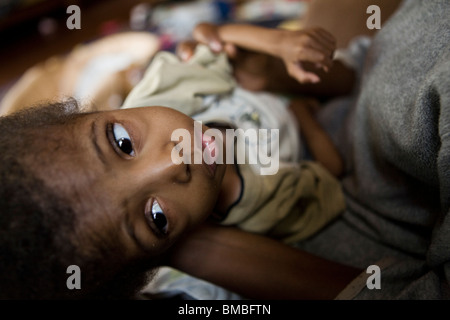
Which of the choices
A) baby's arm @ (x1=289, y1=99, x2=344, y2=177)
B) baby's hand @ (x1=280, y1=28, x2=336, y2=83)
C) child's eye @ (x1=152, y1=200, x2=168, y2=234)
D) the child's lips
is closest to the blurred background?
baby's arm @ (x1=289, y1=99, x2=344, y2=177)

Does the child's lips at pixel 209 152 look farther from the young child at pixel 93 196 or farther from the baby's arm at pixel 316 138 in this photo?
the baby's arm at pixel 316 138

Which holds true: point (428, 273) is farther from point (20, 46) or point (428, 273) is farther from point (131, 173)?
point (20, 46)

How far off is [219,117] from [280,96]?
0.35 metres

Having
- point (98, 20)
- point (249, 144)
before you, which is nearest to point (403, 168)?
point (249, 144)

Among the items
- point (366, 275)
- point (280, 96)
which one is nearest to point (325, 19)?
point (280, 96)

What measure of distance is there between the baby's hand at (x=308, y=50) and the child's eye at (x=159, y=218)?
34 cm

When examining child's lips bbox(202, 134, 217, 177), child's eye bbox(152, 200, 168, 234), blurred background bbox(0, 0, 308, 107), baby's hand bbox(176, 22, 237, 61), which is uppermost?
blurred background bbox(0, 0, 308, 107)

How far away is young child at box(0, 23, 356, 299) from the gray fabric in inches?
11.1

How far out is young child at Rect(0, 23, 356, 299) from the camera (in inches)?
17.6

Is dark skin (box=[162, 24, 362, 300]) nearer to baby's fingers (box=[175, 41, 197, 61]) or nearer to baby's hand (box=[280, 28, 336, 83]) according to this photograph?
baby's hand (box=[280, 28, 336, 83])

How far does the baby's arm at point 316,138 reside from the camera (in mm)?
882

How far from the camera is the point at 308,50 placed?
0.63 metres

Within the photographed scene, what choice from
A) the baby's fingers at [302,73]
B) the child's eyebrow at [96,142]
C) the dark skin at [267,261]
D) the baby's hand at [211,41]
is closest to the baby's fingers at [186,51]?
the baby's hand at [211,41]

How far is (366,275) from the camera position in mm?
569
